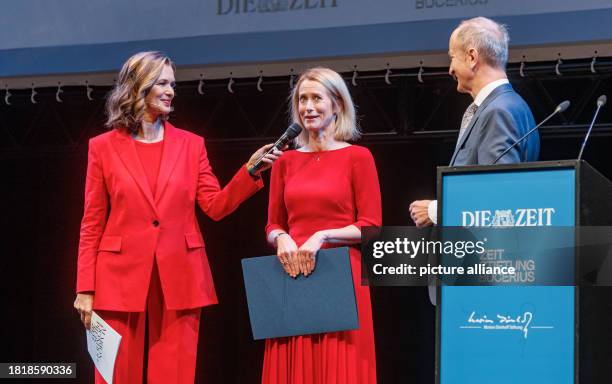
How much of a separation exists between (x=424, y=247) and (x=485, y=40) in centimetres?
93

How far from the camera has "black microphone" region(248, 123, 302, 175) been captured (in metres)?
3.36

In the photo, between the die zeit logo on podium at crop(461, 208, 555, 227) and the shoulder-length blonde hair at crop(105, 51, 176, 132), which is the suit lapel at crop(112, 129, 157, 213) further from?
the die zeit logo on podium at crop(461, 208, 555, 227)

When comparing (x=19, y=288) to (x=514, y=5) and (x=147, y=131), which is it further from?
(x=514, y=5)

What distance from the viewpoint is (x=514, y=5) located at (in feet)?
15.6

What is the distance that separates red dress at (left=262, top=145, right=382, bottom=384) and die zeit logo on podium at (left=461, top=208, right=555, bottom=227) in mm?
1140

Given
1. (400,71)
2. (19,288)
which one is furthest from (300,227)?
(19,288)

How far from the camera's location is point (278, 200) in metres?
3.70

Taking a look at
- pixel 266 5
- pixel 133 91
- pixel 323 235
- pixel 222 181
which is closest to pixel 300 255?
pixel 323 235

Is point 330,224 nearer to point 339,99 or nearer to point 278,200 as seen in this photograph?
point 278,200

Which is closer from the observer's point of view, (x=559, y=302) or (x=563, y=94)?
(x=559, y=302)

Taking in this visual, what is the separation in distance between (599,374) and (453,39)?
4.64ft

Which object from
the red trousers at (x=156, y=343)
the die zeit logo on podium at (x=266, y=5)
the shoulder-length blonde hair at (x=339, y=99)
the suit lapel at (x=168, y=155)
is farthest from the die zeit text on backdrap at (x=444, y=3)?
the red trousers at (x=156, y=343)

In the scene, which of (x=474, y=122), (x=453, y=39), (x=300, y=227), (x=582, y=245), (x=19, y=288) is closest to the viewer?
(x=582, y=245)

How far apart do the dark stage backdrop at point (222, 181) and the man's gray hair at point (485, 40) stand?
198 centimetres
